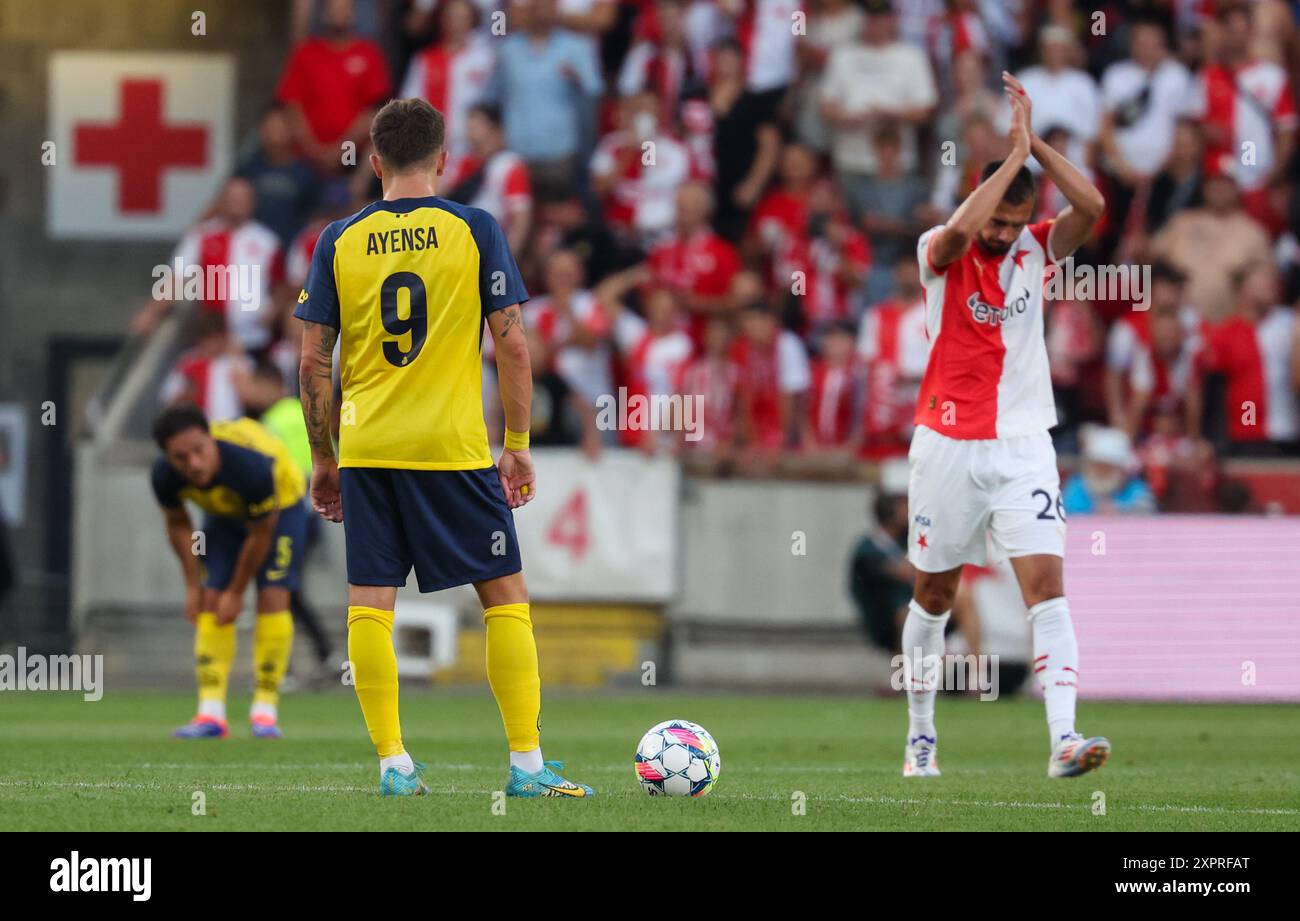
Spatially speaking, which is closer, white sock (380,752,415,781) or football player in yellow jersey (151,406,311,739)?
white sock (380,752,415,781)

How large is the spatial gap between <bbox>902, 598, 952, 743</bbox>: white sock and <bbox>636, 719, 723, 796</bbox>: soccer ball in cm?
156

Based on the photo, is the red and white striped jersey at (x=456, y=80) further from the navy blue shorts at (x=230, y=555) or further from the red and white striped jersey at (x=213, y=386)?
the navy blue shorts at (x=230, y=555)

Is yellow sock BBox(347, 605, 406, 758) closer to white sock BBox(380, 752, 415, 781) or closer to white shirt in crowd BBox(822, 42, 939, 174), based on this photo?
white sock BBox(380, 752, 415, 781)

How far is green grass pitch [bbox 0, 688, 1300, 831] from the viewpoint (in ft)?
23.9

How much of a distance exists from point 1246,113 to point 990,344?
10284 mm

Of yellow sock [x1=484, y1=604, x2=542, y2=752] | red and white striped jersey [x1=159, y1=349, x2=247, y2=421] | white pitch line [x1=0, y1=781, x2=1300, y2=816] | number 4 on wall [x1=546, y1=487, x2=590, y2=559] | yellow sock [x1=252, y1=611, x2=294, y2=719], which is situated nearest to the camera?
yellow sock [x1=484, y1=604, x2=542, y2=752]

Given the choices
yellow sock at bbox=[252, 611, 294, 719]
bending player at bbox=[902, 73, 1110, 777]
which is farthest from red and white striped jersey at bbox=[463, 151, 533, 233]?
bending player at bbox=[902, 73, 1110, 777]

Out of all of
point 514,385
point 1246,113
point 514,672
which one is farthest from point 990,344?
point 1246,113

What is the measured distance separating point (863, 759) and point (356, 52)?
10997 millimetres

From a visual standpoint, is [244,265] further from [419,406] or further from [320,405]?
[419,406]

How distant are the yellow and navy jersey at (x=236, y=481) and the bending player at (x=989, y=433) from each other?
4.05 metres

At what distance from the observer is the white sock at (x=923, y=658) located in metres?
9.44

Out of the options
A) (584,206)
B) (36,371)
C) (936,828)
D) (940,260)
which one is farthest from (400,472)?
(36,371)

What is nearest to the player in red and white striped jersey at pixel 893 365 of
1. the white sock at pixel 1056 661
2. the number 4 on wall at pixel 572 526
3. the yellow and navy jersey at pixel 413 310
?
the number 4 on wall at pixel 572 526
